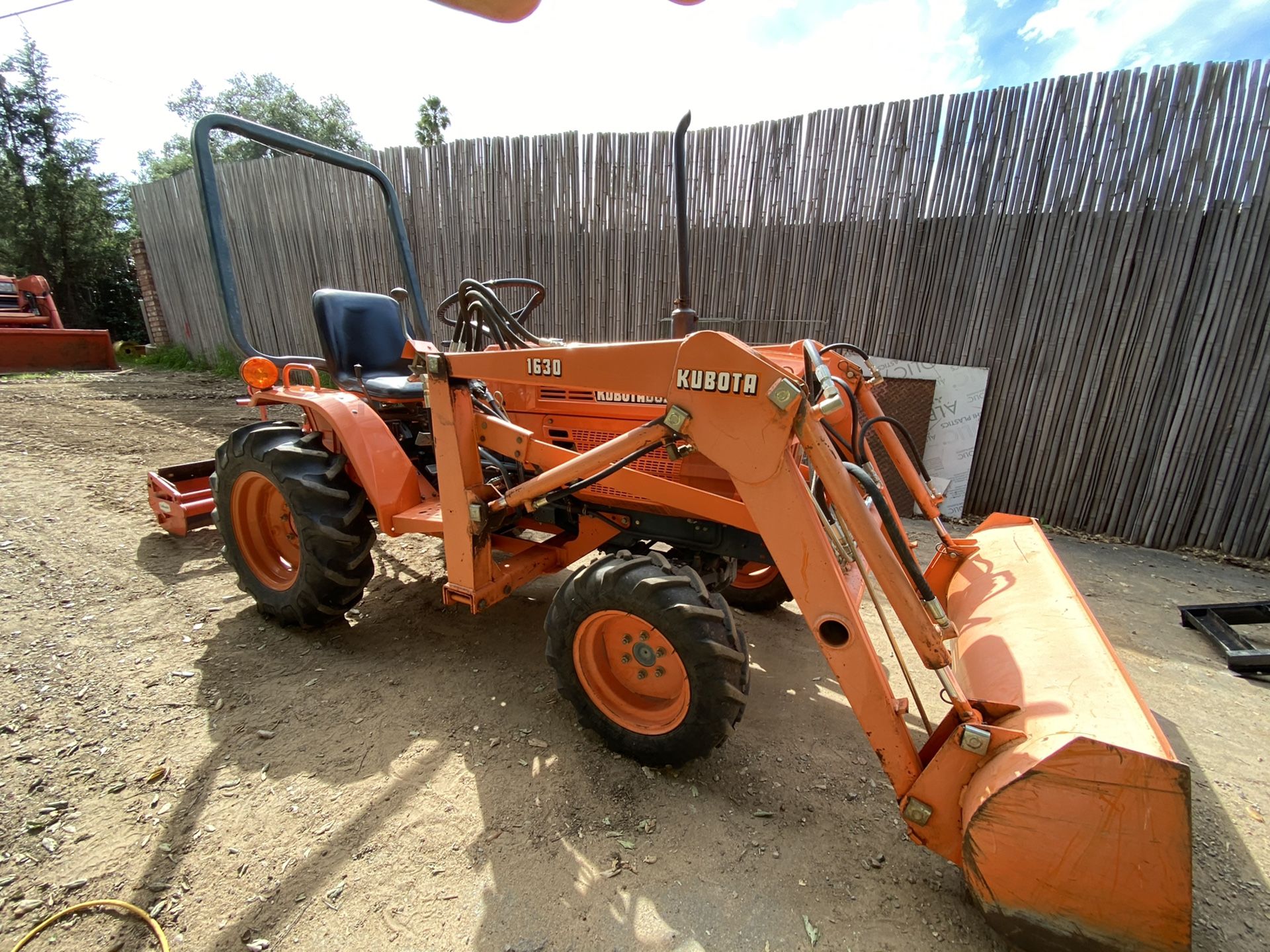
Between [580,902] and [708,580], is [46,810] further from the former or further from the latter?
[708,580]

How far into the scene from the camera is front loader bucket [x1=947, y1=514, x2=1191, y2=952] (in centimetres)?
135

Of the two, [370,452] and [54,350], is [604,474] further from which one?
[54,350]

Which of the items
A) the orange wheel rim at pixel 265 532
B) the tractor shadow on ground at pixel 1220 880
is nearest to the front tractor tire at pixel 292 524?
the orange wheel rim at pixel 265 532

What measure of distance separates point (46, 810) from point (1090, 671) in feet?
11.3

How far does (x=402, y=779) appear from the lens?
2.16 meters

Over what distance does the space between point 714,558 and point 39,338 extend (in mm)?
13240

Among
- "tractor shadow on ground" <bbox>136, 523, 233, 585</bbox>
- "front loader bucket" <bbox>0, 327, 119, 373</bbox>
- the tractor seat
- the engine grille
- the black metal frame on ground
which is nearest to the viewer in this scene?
the engine grille

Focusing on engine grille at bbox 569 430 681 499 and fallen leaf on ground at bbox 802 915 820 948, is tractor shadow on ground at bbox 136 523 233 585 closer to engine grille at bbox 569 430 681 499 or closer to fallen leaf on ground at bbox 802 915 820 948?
engine grille at bbox 569 430 681 499

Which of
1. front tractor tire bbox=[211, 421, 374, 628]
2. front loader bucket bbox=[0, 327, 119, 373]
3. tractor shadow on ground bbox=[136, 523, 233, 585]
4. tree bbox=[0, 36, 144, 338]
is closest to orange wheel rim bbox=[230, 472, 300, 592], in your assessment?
front tractor tire bbox=[211, 421, 374, 628]

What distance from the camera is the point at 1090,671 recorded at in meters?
1.80

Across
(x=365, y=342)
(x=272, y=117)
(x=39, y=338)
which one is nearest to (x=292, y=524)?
(x=365, y=342)

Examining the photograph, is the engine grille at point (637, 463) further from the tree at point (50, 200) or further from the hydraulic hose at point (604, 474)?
the tree at point (50, 200)

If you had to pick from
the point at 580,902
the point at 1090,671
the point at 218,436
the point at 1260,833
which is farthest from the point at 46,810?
the point at 218,436

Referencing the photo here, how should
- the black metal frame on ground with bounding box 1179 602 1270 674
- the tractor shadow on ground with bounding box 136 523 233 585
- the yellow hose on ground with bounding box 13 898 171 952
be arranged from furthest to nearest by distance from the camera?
the tractor shadow on ground with bounding box 136 523 233 585 < the black metal frame on ground with bounding box 1179 602 1270 674 < the yellow hose on ground with bounding box 13 898 171 952
